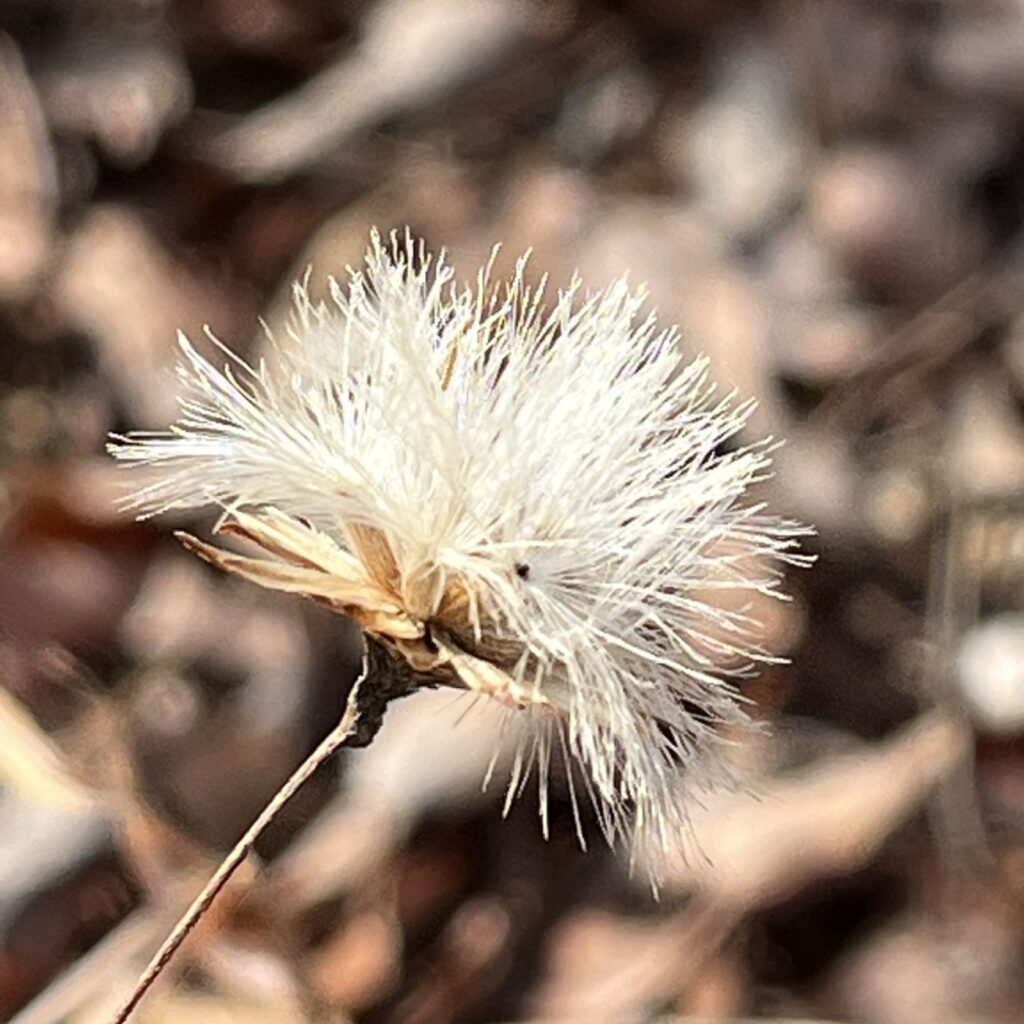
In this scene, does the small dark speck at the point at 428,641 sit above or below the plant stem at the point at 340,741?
above

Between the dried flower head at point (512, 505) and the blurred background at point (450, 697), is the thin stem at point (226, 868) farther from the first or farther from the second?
the blurred background at point (450, 697)

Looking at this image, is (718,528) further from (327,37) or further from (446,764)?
(327,37)

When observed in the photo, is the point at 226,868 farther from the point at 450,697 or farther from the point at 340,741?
the point at 450,697

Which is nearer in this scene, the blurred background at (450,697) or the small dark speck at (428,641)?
the small dark speck at (428,641)

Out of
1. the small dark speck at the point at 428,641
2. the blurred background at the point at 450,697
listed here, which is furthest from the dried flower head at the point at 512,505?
the blurred background at the point at 450,697

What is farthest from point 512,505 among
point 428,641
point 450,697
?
point 450,697

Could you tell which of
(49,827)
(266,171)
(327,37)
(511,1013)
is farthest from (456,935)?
(327,37)
